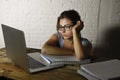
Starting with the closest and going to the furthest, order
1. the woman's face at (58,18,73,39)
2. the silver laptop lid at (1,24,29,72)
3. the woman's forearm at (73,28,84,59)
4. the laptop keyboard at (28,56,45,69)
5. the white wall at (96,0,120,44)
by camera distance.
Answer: the silver laptop lid at (1,24,29,72), the laptop keyboard at (28,56,45,69), the woman's forearm at (73,28,84,59), the woman's face at (58,18,73,39), the white wall at (96,0,120,44)

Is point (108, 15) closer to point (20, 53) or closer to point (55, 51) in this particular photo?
point (55, 51)

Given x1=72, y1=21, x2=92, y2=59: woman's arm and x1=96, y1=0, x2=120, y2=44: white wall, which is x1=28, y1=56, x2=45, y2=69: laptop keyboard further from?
x1=96, y1=0, x2=120, y2=44: white wall

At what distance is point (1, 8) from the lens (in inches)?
93.0

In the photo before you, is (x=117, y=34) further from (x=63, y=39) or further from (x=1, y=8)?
(x=1, y=8)

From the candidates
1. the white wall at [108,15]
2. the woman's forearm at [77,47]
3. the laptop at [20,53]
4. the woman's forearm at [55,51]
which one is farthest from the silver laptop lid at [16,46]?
the white wall at [108,15]

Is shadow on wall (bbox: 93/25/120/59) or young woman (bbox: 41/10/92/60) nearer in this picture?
young woman (bbox: 41/10/92/60)

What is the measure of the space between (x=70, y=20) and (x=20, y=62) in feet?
1.69

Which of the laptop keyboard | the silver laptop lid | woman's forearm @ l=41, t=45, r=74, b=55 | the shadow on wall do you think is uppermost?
the silver laptop lid

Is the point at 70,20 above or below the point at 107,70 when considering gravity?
above

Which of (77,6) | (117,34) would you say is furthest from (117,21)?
(77,6)

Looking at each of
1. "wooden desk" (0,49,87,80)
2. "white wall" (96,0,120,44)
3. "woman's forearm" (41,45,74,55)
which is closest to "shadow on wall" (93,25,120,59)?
"white wall" (96,0,120,44)

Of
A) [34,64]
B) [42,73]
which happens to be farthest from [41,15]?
[42,73]

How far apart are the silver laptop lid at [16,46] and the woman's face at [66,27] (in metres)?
0.42

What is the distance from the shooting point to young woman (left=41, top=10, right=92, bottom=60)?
5.02 feet
